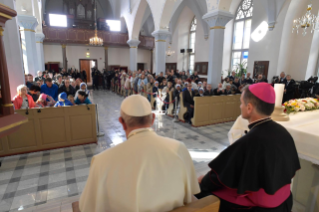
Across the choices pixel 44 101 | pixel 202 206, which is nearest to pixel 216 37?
pixel 44 101

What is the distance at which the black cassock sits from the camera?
1.70 m

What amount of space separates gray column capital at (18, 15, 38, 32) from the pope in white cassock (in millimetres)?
9703

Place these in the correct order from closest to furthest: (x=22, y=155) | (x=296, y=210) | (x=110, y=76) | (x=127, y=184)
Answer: (x=127, y=184), (x=296, y=210), (x=22, y=155), (x=110, y=76)

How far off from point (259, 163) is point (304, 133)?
1380 mm

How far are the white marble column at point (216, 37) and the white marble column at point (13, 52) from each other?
7.08 metres

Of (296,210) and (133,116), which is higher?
(133,116)

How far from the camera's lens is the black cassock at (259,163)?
5.58 feet

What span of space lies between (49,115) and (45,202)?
7.99 feet

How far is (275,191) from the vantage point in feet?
5.65

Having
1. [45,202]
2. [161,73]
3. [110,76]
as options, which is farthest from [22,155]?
[110,76]

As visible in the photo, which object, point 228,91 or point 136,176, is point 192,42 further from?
point 136,176

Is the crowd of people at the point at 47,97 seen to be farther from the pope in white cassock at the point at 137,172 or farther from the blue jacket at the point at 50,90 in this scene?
the pope in white cassock at the point at 137,172

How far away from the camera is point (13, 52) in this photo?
5.45 m

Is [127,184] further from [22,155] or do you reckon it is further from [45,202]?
[22,155]
